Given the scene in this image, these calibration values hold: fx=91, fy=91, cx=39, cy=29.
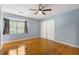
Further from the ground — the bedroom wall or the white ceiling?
the white ceiling

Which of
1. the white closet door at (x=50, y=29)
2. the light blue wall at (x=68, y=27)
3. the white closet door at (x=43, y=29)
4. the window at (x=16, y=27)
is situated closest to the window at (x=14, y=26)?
the window at (x=16, y=27)

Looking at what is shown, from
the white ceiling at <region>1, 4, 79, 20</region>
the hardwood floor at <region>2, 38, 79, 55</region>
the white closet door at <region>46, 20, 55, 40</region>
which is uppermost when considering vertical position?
the white ceiling at <region>1, 4, 79, 20</region>

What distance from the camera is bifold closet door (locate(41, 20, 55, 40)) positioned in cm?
154

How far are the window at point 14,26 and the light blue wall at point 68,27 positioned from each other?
21.4 inches

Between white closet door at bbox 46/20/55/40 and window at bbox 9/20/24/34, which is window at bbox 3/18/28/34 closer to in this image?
window at bbox 9/20/24/34

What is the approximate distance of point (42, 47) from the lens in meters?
1.50

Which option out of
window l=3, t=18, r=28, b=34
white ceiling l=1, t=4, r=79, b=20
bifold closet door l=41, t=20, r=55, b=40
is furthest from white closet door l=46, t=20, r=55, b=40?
window l=3, t=18, r=28, b=34

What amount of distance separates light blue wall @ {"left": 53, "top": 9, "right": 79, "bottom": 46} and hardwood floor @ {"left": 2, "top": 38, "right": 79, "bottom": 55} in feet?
0.37

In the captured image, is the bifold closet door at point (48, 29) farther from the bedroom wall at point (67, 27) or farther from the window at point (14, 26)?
the window at point (14, 26)

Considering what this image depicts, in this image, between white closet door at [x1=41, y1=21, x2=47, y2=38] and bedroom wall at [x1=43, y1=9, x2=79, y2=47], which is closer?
bedroom wall at [x1=43, y1=9, x2=79, y2=47]

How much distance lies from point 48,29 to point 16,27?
54cm

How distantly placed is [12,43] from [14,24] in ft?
1.00

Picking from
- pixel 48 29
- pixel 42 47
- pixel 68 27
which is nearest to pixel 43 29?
pixel 48 29

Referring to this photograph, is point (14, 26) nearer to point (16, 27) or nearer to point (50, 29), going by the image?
point (16, 27)
